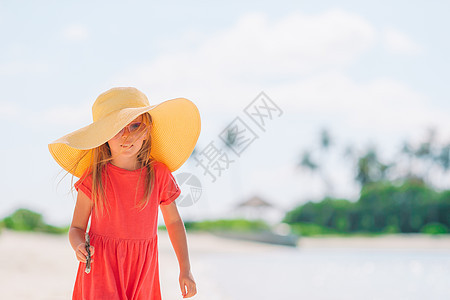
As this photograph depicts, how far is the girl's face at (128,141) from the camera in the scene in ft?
6.97

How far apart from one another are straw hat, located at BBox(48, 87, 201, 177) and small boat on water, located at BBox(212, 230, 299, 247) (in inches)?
711

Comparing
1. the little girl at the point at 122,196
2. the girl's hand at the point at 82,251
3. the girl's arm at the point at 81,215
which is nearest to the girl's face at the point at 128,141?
the little girl at the point at 122,196

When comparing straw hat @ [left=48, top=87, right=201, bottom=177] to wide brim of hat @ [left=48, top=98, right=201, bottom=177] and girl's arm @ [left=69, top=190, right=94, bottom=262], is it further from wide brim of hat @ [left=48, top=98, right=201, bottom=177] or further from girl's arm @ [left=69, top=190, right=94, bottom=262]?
girl's arm @ [left=69, top=190, right=94, bottom=262]

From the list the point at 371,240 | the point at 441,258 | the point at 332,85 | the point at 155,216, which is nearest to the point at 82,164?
the point at 155,216

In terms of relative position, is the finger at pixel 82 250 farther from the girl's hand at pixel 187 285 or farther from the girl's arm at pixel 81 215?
the girl's hand at pixel 187 285

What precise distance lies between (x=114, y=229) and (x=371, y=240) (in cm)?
2081

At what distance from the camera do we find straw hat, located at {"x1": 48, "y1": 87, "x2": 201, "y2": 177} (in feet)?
6.59

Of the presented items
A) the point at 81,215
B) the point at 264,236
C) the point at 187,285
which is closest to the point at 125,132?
the point at 81,215

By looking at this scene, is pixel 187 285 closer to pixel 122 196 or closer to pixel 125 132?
pixel 122 196

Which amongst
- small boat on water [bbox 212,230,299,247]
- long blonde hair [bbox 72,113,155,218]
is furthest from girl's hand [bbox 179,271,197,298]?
small boat on water [bbox 212,230,299,247]

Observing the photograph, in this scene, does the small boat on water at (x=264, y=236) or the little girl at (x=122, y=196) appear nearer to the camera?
the little girl at (x=122, y=196)

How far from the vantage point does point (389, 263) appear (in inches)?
538

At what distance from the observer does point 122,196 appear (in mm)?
2127

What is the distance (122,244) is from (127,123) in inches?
18.9
